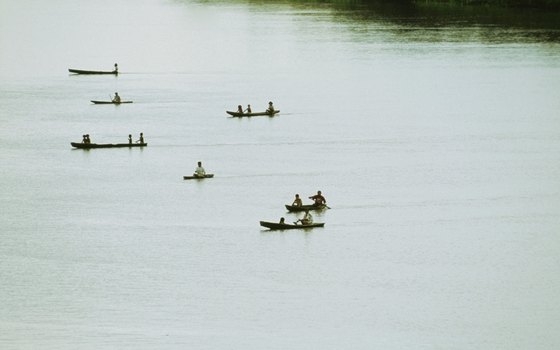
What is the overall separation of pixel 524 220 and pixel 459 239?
3185 millimetres

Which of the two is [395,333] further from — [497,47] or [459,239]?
[497,47]

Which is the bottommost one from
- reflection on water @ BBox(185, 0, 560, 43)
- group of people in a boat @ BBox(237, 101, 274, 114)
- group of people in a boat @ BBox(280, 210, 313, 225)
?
group of people in a boat @ BBox(280, 210, 313, 225)

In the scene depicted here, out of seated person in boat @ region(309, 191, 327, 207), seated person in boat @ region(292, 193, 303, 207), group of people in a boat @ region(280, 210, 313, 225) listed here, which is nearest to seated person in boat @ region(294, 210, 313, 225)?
group of people in a boat @ region(280, 210, 313, 225)

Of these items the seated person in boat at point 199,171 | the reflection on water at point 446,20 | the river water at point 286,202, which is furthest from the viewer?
the reflection on water at point 446,20

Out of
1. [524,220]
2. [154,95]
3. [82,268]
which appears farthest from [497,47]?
[82,268]

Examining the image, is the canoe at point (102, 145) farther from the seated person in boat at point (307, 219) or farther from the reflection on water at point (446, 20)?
the reflection on water at point (446, 20)

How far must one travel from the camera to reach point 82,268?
36.5 meters

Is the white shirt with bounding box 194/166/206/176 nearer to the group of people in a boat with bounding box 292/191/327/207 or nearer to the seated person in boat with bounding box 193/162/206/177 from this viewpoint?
the seated person in boat with bounding box 193/162/206/177

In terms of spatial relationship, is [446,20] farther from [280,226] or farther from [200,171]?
[280,226]

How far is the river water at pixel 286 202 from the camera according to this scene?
32156 mm

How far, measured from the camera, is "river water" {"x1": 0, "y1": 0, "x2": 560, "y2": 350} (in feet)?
105

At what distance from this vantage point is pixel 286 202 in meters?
43.2

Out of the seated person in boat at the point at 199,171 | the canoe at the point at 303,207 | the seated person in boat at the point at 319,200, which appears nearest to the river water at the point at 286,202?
the seated person in boat at the point at 199,171

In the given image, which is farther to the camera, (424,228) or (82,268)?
(424,228)
